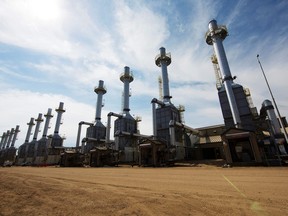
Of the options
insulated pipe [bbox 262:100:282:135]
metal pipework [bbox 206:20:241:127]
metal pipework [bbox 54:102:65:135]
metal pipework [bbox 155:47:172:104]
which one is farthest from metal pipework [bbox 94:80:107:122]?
insulated pipe [bbox 262:100:282:135]

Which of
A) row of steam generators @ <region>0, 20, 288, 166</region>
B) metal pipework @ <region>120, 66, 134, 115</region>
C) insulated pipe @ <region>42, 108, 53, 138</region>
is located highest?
metal pipework @ <region>120, 66, 134, 115</region>

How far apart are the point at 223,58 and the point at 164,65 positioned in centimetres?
1464

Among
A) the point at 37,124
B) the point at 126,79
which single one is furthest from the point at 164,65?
the point at 37,124

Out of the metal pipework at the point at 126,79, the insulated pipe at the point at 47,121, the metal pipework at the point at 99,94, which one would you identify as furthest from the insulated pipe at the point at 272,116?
the insulated pipe at the point at 47,121

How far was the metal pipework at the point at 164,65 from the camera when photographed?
36.5m

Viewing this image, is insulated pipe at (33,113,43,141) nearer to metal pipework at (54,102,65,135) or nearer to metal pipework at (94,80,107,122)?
metal pipework at (54,102,65,135)

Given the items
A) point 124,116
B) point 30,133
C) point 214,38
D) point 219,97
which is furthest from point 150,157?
point 30,133

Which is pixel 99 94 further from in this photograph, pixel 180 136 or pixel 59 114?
pixel 180 136

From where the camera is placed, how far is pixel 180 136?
3275 cm

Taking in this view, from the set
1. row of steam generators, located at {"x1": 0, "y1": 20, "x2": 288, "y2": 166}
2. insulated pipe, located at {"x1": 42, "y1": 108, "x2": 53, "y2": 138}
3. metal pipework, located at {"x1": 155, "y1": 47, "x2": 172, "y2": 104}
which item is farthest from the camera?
insulated pipe, located at {"x1": 42, "y1": 108, "x2": 53, "y2": 138}

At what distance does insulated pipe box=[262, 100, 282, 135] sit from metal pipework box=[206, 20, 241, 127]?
3.54m

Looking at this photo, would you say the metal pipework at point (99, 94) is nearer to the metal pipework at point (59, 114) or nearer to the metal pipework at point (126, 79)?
the metal pipework at point (126, 79)

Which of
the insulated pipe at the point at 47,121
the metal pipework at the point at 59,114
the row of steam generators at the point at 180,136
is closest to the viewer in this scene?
the row of steam generators at the point at 180,136

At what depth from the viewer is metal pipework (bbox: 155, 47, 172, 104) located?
36537mm
